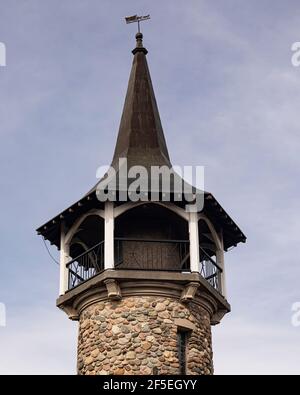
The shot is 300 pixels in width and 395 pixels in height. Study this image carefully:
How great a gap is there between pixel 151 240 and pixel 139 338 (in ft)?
7.99

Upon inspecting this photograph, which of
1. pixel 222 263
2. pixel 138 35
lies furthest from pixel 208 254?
pixel 138 35

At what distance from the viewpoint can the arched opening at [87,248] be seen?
2161cm

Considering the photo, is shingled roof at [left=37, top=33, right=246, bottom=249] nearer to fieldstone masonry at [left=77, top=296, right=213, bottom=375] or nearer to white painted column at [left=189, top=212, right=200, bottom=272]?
white painted column at [left=189, top=212, right=200, bottom=272]

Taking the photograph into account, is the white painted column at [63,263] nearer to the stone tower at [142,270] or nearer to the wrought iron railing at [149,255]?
Answer: the stone tower at [142,270]

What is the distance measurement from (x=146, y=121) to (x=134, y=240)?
443 centimetres

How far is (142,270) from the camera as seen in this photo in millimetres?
20469

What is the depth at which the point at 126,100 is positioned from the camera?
81.7 feet

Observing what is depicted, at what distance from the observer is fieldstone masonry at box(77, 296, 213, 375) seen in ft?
64.4

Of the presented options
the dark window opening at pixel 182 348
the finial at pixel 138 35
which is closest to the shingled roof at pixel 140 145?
the finial at pixel 138 35

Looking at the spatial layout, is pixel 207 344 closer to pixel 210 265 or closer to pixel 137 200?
pixel 210 265

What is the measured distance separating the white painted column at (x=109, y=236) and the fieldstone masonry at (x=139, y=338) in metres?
0.95

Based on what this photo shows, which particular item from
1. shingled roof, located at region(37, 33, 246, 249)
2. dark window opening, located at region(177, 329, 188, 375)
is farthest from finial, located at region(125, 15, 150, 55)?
dark window opening, located at region(177, 329, 188, 375)

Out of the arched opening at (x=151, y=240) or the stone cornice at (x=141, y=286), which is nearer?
the stone cornice at (x=141, y=286)
